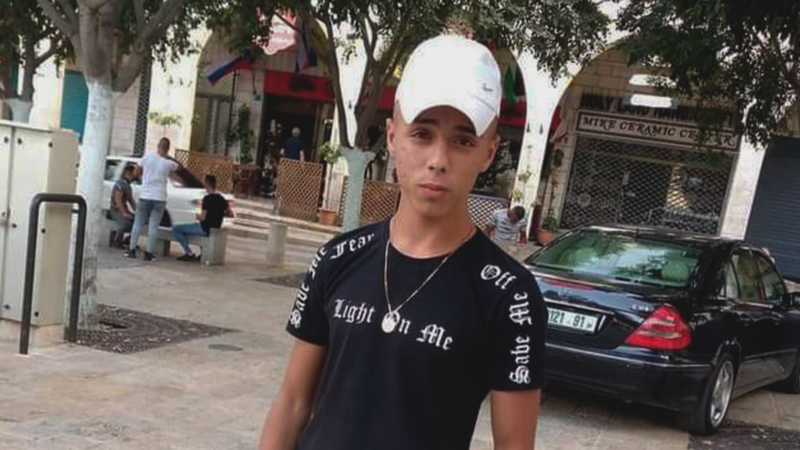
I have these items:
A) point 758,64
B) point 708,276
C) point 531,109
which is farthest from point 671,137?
point 708,276

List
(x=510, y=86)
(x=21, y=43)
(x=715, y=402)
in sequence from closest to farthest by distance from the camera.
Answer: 1. (x=715, y=402)
2. (x=21, y=43)
3. (x=510, y=86)

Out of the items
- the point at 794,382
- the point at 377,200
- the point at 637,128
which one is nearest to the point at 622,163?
the point at 637,128

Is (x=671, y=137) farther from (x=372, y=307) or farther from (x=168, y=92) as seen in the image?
(x=372, y=307)

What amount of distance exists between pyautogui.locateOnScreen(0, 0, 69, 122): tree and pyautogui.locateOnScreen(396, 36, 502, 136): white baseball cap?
398 inches

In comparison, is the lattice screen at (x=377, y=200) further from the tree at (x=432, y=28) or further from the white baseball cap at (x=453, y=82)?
the white baseball cap at (x=453, y=82)

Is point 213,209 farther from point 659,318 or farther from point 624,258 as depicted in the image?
point 659,318

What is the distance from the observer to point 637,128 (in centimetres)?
2017

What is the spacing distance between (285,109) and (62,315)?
18.1m

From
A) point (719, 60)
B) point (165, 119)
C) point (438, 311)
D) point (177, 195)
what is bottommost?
point (177, 195)

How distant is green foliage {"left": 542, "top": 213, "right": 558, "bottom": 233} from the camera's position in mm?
20266

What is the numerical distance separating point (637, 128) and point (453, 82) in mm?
19723

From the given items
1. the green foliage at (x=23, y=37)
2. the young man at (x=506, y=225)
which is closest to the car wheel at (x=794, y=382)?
the young man at (x=506, y=225)

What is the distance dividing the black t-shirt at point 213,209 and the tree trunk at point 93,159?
4.73 meters

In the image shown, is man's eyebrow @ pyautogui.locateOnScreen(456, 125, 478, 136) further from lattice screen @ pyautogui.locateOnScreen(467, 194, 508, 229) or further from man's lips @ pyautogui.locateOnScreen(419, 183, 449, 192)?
lattice screen @ pyautogui.locateOnScreen(467, 194, 508, 229)
